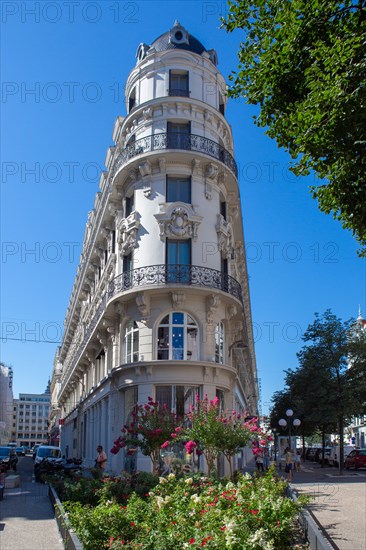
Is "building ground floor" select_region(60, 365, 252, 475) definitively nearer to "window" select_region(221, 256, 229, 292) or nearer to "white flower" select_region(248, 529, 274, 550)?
"window" select_region(221, 256, 229, 292)

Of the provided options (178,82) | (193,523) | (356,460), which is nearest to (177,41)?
(178,82)

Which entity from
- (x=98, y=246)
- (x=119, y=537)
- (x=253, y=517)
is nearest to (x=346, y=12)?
(x=253, y=517)

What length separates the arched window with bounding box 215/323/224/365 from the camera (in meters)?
25.9

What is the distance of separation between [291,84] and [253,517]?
7427 millimetres

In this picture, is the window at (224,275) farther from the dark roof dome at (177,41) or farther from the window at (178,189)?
the dark roof dome at (177,41)

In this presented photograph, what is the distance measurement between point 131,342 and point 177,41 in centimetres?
1472

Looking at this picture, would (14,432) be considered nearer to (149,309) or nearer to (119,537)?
(149,309)

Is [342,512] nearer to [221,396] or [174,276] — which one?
[221,396]

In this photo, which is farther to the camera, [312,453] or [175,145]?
[312,453]

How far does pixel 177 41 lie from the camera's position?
1145 inches

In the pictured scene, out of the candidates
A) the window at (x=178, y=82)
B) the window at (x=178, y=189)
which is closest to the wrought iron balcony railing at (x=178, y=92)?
the window at (x=178, y=82)

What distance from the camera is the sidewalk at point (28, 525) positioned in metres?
10.7

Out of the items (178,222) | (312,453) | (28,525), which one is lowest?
(312,453)

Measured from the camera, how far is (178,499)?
9672 millimetres
